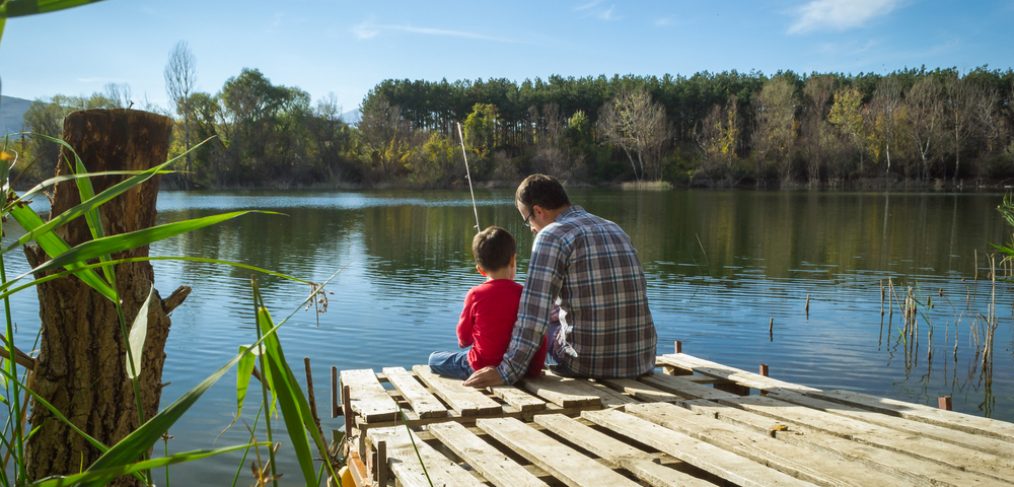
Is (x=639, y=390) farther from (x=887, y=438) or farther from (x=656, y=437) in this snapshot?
(x=887, y=438)

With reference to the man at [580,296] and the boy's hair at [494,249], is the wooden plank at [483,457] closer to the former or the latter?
the man at [580,296]

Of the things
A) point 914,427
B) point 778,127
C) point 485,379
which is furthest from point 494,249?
point 778,127

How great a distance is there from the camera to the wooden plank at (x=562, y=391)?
12.0 feet

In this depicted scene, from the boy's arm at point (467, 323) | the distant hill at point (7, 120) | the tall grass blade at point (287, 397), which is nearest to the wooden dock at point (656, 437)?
the boy's arm at point (467, 323)

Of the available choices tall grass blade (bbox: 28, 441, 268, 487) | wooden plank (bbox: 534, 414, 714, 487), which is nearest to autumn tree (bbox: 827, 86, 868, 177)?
wooden plank (bbox: 534, 414, 714, 487)

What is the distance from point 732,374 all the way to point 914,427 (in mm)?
1428

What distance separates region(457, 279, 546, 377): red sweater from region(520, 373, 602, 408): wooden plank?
170mm

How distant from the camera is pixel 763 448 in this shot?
286 centimetres

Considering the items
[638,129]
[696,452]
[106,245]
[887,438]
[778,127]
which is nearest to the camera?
[106,245]

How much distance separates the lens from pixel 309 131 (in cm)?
5819

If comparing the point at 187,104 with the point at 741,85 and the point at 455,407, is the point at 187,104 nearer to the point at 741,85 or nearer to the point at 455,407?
the point at 741,85

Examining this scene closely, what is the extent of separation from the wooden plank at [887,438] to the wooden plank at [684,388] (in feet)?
0.53

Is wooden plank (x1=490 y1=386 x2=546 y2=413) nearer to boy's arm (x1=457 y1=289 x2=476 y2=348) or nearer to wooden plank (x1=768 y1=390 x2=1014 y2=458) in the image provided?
boy's arm (x1=457 y1=289 x2=476 y2=348)

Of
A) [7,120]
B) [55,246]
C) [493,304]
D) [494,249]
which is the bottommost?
[493,304]
